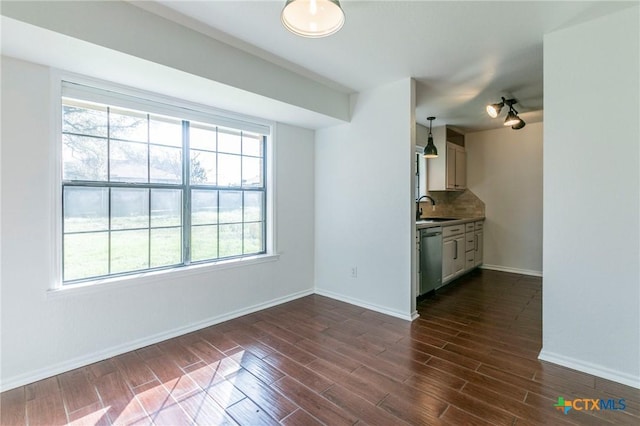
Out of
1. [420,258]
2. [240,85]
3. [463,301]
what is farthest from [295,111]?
[463,301]

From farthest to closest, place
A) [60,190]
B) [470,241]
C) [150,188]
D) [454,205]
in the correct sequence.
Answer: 1. [454,205]
2. [470,241]
3. [150,188]
4. [60,190]

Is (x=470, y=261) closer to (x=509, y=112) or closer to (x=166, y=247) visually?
(x=509, y=112)

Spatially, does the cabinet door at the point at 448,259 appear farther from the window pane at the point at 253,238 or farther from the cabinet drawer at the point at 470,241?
the window pane at the point at 253,238

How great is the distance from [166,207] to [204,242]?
1.71 ft

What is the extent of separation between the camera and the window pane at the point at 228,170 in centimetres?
324

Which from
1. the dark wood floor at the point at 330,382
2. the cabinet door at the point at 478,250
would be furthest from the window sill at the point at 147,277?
the cabinet door at the point at 478,250

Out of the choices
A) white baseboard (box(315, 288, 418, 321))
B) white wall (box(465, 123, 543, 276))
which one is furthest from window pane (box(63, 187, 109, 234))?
white wall (box(465, 123, 543, 276))

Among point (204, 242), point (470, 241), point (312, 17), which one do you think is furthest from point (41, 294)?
point (470, 241)

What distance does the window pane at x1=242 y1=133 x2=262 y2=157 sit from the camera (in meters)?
3.45

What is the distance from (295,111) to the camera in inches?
126

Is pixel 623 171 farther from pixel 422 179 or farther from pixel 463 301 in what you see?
pixel 422 179

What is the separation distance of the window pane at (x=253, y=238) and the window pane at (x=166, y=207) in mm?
796

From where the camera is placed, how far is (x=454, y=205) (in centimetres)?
580

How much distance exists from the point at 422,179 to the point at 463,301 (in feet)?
7.60
